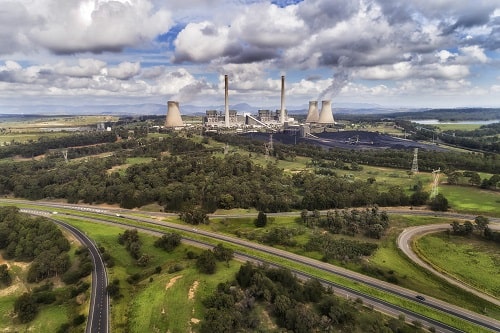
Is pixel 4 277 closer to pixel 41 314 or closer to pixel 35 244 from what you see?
pixel 35 244

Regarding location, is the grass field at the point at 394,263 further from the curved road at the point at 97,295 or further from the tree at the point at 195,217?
the curved road at the point at 97,295

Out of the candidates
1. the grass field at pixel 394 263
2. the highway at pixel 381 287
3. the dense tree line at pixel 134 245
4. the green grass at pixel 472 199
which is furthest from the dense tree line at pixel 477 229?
the dense tree line at pixel 134 245

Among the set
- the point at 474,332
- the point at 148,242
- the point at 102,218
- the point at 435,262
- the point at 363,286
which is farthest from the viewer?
the point at 102,218

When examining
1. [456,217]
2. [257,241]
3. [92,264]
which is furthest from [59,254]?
[456,217]

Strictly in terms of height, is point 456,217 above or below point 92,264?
above

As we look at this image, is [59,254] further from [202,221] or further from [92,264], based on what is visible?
[202,221]

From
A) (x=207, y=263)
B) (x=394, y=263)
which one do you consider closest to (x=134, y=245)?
(x=207, y=263)
